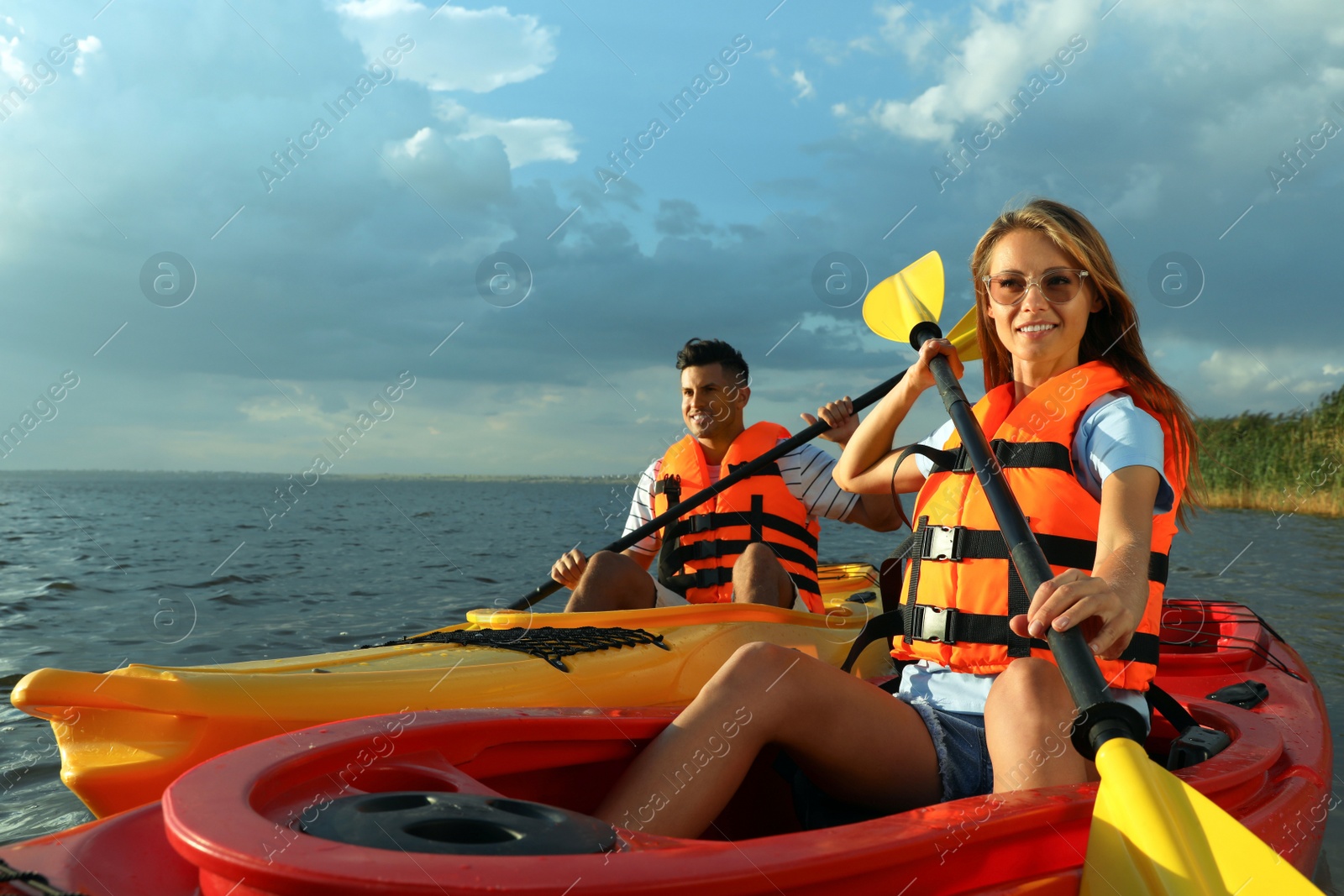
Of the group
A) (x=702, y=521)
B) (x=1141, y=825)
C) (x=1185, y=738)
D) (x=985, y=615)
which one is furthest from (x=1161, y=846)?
(x=702, y=521)

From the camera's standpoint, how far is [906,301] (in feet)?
10.0

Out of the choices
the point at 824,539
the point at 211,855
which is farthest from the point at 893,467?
the point at 824,539

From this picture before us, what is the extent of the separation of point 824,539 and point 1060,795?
15971 mm

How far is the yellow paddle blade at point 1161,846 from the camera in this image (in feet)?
4.27

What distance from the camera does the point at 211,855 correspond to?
3.44 feet

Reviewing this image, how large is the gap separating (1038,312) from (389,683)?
1944mm

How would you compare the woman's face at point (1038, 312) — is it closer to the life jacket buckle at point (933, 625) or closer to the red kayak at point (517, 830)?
the life jacket buckle at point (933, 625)

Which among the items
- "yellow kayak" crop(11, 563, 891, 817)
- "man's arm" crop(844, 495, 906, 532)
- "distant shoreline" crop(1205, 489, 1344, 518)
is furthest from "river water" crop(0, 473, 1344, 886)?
"man's arm" crop(844, 495, 906, 532)

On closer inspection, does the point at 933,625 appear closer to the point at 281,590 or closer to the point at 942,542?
the point at 942,542

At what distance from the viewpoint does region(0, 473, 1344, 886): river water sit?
15.1 feet

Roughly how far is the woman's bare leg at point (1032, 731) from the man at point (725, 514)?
2.00m

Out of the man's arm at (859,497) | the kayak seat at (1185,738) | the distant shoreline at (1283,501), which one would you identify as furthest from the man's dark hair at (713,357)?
the distant shoreline at (1283,501)

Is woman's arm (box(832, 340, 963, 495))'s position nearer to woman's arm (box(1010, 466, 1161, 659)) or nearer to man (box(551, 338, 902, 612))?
woman's arm (box(1010, 466, 1161, 659))

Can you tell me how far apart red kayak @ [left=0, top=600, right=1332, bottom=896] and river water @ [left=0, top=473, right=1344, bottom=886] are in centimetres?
204
